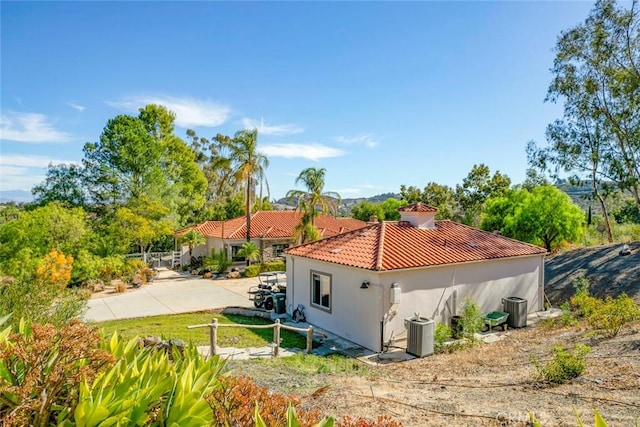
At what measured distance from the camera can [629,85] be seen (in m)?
18.3

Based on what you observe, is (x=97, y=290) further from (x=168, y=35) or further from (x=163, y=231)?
(x=168, y=35)

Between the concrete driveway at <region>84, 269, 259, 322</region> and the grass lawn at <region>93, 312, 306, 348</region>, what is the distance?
1.29 metres

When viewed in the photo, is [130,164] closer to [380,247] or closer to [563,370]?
[380,247]

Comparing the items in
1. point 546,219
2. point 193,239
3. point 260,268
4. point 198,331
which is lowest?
point 198,331

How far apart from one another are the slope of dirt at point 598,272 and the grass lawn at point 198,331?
1313 centimetres

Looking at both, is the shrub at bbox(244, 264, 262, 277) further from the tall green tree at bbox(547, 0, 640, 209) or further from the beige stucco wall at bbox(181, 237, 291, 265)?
the tall green tree at bbox(547, 0, 640, 209)

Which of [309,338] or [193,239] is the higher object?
[193,239]

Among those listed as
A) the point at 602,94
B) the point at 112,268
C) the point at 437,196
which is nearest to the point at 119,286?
the point at 112,268

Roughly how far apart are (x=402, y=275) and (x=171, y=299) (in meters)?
12.6

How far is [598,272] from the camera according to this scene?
18125 millimetres

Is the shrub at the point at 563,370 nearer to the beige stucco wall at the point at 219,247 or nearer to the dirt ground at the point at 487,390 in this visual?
the dirt ground at the point at 487,390

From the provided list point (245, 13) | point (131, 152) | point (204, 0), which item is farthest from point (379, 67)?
point (131, 152)

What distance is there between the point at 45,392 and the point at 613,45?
83.0ft

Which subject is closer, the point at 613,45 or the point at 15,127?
the point at 15,127
